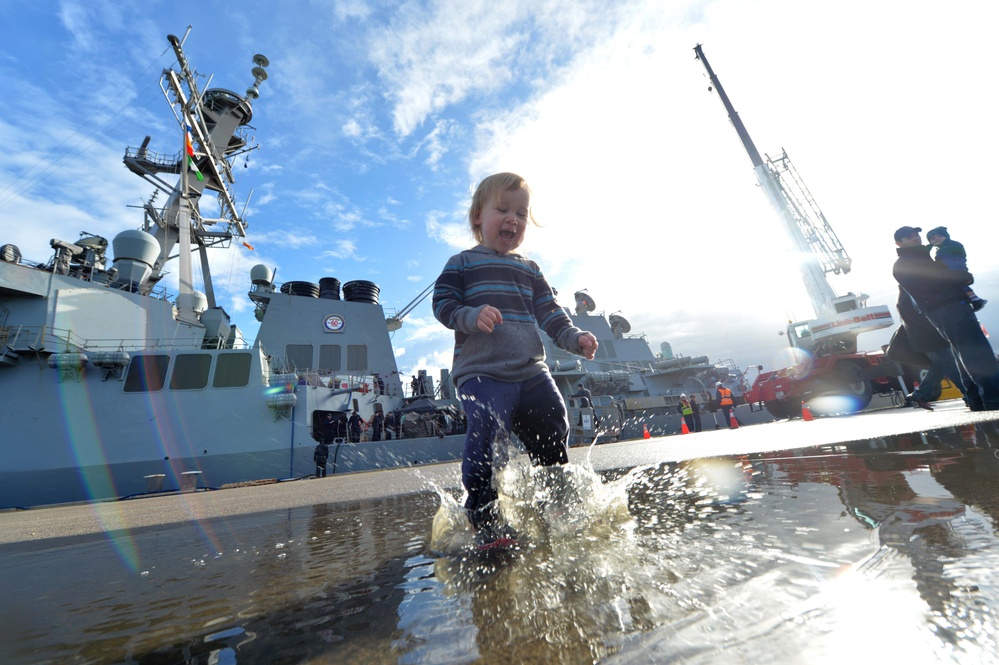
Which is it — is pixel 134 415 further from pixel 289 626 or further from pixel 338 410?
pixel 289 626

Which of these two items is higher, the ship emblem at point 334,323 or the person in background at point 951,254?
the ship emblem at point 334,323

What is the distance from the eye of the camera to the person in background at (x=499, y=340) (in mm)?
1396

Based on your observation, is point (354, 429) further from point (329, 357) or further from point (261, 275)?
point (261, 275)

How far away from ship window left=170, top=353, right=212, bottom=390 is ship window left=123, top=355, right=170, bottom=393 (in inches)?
9.3

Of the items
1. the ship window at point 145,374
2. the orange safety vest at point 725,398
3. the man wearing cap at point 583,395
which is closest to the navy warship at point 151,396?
the ship window at point 145,374

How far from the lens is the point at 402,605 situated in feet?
2.04

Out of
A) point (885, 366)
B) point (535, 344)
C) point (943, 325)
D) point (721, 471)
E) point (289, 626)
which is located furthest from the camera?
point (885, 366)

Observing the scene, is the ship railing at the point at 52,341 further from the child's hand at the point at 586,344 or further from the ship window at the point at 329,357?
the child's hand at the point at 586,344

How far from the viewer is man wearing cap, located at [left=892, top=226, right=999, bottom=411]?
2488 mm

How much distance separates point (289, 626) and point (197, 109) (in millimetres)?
21064

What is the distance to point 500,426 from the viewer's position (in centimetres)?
142

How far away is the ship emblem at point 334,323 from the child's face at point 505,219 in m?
14.5

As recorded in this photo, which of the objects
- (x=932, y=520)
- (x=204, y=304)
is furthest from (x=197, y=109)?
(x=932, y=520)

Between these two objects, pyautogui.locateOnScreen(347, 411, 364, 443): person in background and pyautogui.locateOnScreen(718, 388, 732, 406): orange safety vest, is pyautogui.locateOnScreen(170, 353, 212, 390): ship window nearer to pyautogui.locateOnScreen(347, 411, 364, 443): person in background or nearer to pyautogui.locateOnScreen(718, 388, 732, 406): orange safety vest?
pyautogui.locateOnScreen(347, 411, 364, 443): person in background
